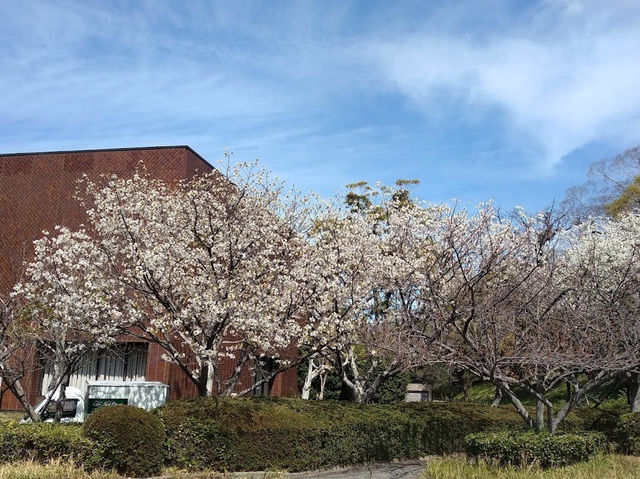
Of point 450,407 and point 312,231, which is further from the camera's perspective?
point 312,231

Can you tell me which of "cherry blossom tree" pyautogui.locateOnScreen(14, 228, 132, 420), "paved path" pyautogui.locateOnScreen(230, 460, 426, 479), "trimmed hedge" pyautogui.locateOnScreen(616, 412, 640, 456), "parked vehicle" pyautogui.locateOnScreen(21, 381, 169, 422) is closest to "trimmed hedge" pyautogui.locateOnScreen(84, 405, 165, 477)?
"paved path" pyautogui.locateOnScreen(230, 460, 426, 479)

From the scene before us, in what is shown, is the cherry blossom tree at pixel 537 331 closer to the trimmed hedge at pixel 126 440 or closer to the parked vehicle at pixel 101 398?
the trimmed hedge at pixel 126 440

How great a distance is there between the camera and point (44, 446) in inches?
391

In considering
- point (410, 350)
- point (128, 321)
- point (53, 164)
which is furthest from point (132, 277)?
point (53, 164)

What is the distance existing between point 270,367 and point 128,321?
14050mm

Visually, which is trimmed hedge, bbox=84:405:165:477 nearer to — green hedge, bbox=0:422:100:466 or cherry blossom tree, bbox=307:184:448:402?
green hedge, bbox=0:422:100:466

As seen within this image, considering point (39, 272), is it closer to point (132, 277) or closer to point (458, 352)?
point (132, 277)

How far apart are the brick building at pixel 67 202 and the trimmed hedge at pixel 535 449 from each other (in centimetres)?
1189

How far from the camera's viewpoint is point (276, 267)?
14625 mm

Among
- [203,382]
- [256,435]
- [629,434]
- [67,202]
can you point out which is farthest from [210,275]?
[67,202]

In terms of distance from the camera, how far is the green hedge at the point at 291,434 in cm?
1099

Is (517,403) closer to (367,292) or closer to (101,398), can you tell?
(367,292)

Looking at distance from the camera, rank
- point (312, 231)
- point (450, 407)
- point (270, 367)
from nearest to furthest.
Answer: point (450, 407)
point (312, 231)
point (270, 367)

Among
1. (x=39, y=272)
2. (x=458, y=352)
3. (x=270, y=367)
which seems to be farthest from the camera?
(x=270, y=367)
